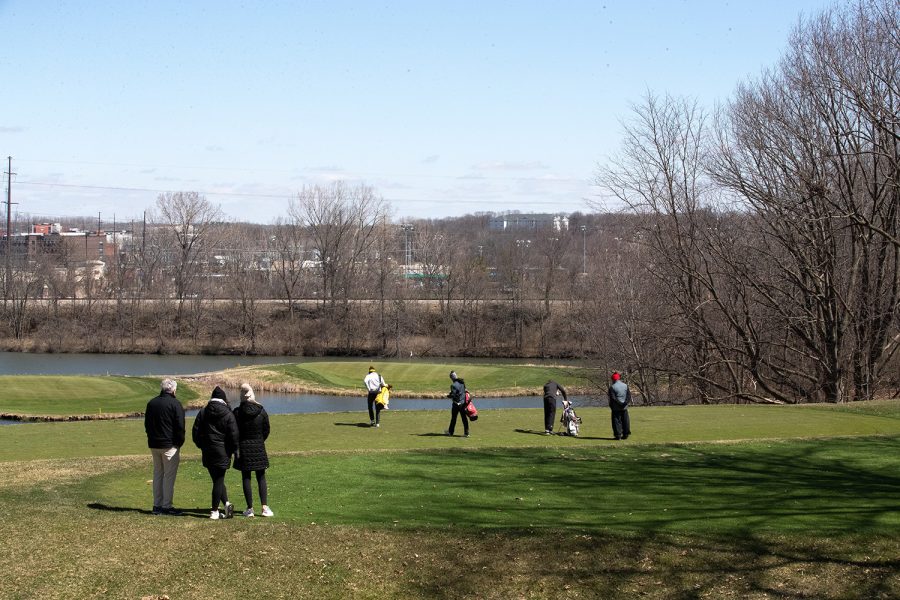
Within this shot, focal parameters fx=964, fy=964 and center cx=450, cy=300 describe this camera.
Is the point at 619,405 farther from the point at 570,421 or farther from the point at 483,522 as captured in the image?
the point at 483,522

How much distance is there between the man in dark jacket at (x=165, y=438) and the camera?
45.8 feet

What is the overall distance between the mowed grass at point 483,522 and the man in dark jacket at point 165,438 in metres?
0.38

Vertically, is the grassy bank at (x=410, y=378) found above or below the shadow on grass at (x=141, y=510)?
below

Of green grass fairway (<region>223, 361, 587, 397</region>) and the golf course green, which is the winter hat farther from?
green grass fairway (<region>223, 361, 587, 397</region>)

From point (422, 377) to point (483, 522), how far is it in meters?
49.1

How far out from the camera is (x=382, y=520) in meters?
13.7

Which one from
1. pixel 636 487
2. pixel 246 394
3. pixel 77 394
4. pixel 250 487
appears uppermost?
pixel 246 394

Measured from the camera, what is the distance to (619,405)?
22.2 m

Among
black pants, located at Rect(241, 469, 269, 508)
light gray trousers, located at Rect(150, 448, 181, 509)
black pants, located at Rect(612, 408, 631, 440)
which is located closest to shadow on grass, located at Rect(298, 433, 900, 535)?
black pants, located at Rect(241, 469, 269, 508)

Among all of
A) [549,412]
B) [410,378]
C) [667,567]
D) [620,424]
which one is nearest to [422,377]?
[410,378]

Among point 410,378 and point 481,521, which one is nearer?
point 481,521

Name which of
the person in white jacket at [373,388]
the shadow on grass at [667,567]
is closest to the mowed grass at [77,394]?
the person in white jacket at [373,388]

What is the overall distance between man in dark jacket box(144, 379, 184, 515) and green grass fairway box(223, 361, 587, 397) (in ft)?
136

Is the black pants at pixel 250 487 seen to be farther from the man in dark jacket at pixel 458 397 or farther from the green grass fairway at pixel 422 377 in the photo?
the green grass fairway at pixel 422 377
